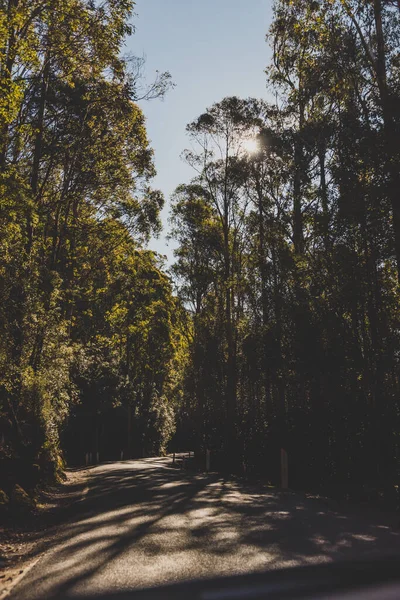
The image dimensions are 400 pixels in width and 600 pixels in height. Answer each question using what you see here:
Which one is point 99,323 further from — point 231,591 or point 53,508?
point 231,591

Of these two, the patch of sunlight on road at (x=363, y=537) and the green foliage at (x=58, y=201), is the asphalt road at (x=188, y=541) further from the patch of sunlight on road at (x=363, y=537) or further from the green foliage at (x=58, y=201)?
the green foliage at (x=58, y=201)

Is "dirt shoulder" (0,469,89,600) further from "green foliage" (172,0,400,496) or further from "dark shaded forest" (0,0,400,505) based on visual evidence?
"green foliage" (172,0,400,496)

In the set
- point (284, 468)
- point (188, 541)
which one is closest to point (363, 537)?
point (188, 541)

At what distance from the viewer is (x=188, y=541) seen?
22.0 feet

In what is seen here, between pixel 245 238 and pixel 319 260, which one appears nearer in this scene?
pixel 319 260

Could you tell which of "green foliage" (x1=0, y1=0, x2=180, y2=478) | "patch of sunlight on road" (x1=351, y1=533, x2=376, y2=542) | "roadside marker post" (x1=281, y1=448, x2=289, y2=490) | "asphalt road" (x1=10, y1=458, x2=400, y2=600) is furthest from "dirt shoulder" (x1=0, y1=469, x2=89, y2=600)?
"roadside marker post" (x1=281, y1=448, x2=289, y2=490)

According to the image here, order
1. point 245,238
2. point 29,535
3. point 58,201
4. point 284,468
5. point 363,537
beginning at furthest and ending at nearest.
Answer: point 245,238 → point 58,201 → point 284,468 → point 29,535 → point 363,537

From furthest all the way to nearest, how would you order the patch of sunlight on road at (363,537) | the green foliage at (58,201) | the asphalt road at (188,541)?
the green foliage at (58,201), the patch of sunlight on road at (363,537), the asphalt road at (188,541)

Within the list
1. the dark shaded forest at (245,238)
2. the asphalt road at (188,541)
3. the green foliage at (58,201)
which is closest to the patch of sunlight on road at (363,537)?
the asphalt road at (188,541)

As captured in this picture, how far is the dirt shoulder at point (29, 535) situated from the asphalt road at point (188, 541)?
0.72ft

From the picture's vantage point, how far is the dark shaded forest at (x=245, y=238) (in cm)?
1230

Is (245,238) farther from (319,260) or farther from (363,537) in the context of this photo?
(363,537)

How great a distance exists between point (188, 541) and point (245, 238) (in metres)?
21.7

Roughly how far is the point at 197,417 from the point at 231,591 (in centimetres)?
2753
